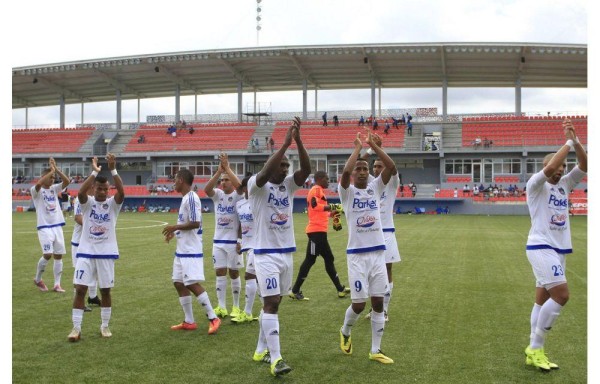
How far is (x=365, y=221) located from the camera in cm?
677

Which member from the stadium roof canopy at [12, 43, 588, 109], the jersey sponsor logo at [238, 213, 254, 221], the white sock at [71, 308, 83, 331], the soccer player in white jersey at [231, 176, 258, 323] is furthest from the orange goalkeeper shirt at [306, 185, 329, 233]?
the stadium roof canopy at [12, 43, 588, 109]

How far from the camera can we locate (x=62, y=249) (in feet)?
37.9

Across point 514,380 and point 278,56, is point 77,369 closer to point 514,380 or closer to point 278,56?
point 514,380

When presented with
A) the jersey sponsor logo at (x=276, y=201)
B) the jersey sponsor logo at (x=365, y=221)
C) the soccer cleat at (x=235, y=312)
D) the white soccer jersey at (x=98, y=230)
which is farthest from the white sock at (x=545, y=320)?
the white soccer jersey at (x=98, y=230)

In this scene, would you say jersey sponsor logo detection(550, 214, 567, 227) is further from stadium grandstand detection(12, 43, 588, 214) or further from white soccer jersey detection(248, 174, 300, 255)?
stadium grandstand detection(12, 43, 588, 214)

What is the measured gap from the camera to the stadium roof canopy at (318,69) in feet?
154

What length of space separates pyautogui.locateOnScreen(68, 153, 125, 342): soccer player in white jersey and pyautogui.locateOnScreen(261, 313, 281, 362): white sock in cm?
287

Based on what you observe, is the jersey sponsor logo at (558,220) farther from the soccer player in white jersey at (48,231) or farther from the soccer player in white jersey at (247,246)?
the soccer player in white jersey at (48,231)

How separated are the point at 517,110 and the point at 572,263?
40715mm

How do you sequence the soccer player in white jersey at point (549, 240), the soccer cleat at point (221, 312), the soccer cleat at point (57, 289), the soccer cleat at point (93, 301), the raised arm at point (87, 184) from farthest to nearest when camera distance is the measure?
the soccer cleat at point (57, 289) → the soccer cleat at point (93, 301) → the soccer cleat at point (221, 312) → the raised arm at point (87, 184) → the soccer player in white jersey at point (549, 240)

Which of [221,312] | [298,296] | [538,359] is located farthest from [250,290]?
[538,359]

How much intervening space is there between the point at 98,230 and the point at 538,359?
6.29m

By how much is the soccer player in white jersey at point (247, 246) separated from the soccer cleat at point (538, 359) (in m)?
4.15

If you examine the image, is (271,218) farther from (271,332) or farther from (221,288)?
(221,288)
